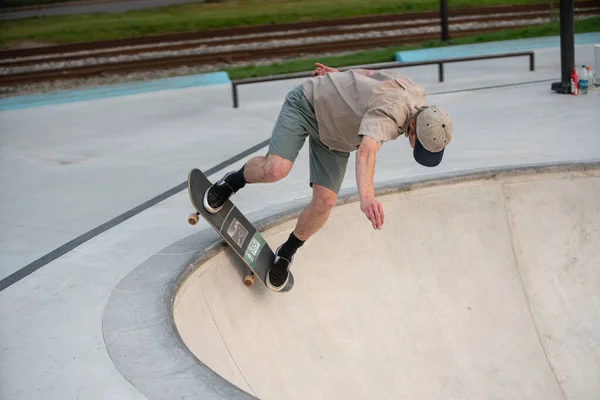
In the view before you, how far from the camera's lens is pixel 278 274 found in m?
5.71

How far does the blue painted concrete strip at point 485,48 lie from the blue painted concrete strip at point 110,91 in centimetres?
371

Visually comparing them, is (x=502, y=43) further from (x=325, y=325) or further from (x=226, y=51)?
(x=325, y=325)

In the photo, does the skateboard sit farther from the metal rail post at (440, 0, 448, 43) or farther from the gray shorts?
the metal rail post at (440, 0, 448, 43)

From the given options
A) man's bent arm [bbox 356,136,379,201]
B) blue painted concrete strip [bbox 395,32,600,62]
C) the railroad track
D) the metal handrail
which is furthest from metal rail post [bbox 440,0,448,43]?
man's bent arm [bbox 356,136,379,201]

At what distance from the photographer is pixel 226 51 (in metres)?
21.7

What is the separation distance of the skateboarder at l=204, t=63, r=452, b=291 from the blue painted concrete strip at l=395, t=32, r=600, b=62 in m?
11.8

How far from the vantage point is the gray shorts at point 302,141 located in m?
5.44

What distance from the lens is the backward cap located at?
4.62 metres

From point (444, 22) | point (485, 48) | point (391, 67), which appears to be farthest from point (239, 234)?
point (444, 22)

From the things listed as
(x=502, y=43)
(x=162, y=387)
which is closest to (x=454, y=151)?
(x=162, y=387)

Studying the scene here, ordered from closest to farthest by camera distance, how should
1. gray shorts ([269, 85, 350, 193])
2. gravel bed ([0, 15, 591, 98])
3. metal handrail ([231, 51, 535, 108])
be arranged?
gray shorts ([269, 85, 350, 193]), metal handrail ([231, 51, 535, 108]), gravel bed ([0, 15, 591, 98])

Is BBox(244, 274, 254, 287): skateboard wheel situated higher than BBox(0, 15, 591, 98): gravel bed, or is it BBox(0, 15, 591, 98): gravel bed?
BBox(0, 15, 591, 98): gravel bed

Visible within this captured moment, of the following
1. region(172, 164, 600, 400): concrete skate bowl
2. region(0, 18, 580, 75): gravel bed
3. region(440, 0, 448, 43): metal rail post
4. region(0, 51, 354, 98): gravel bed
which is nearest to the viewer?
region(172, 164, 600, 400): concrete skate bowl

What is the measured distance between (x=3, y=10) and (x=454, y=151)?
23.8 meters
